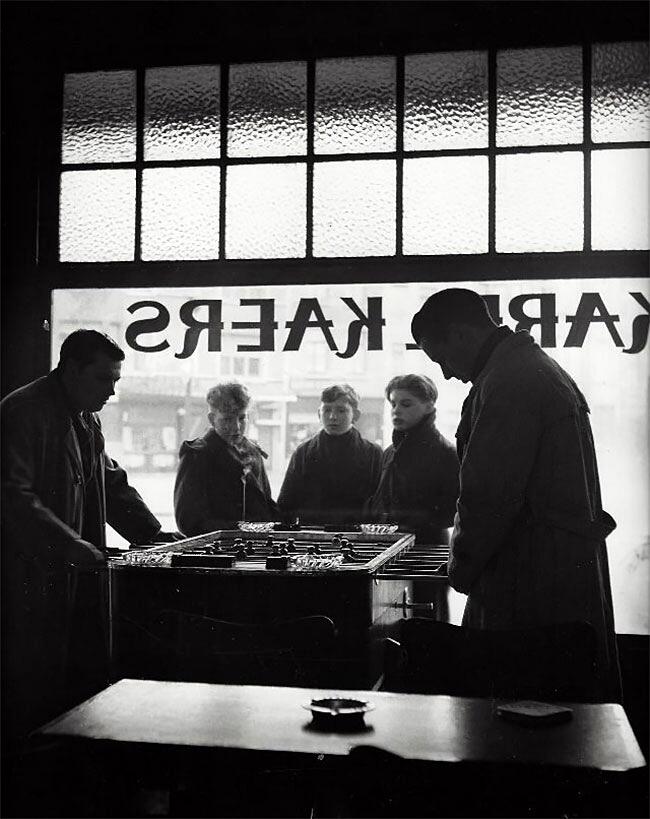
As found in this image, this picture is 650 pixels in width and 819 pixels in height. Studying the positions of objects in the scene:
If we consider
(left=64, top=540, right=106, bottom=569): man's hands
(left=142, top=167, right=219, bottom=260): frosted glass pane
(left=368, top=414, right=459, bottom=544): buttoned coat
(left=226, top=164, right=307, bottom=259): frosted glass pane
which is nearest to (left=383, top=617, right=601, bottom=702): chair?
(left=64, top=540, right=106, bottom=569): man's hands

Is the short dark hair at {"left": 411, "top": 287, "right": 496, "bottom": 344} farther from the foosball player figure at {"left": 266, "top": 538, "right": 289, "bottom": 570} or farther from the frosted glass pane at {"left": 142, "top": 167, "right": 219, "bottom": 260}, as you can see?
the frosted glass pane at {"left": 142, "top": 167, "right": 219, "bottom": 260}

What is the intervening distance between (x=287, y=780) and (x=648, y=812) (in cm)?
73

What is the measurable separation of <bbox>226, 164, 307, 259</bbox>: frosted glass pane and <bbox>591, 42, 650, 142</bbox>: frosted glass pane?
1.43 m

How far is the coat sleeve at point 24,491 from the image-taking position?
3.79m

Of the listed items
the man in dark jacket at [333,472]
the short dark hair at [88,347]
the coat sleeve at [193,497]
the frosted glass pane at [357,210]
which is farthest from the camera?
the man in dark jacket at [333,472]

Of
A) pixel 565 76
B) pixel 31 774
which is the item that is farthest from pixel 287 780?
pixel 565 76

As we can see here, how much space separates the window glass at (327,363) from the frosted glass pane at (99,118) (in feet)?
2.32

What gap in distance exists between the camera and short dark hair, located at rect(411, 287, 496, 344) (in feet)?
10.8

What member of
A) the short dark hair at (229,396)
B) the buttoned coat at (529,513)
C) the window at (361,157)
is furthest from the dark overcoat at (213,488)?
the buttoned coat at (529,513)

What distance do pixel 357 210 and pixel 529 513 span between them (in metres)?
2.32

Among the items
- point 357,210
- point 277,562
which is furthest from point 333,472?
point 277,562

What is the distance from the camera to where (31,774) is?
3494 mm

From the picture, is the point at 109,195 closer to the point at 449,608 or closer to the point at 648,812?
the point at 449,608

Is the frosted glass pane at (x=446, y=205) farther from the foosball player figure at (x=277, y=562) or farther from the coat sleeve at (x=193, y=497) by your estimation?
the foosball player figure at (x=277, y=562)
